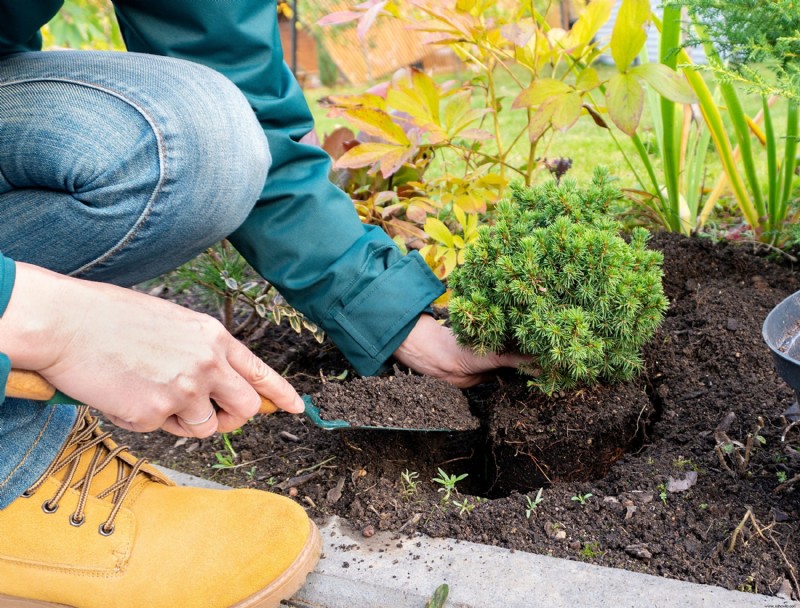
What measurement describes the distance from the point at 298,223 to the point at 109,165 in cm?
46

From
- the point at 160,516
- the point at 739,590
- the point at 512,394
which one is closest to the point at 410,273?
the point at 512,394

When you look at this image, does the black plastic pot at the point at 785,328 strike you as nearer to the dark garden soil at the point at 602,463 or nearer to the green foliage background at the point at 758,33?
the dark garden soil at the point at 602,463

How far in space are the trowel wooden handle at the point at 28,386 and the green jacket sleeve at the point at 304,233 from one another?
75 centimetres

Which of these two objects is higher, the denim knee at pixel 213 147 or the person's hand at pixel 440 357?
the denim knee at pixel 213 147

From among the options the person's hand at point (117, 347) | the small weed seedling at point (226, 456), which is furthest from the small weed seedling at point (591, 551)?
the small weed seedling at point (226, 456)

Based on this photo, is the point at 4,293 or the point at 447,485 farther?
the point at 447,485

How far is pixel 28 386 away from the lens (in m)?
1.13

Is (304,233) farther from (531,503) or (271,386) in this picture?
(531,503)

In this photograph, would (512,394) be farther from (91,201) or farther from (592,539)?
(91,201)

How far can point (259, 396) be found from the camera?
4.42 ft

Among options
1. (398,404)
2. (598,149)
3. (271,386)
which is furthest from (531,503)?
(598,149)

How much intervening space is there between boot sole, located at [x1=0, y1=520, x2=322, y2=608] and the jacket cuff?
1.73 ft

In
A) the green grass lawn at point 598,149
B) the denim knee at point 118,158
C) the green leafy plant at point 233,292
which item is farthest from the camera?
the green grass lawn at point 598,149

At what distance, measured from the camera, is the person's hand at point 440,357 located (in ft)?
6.10
